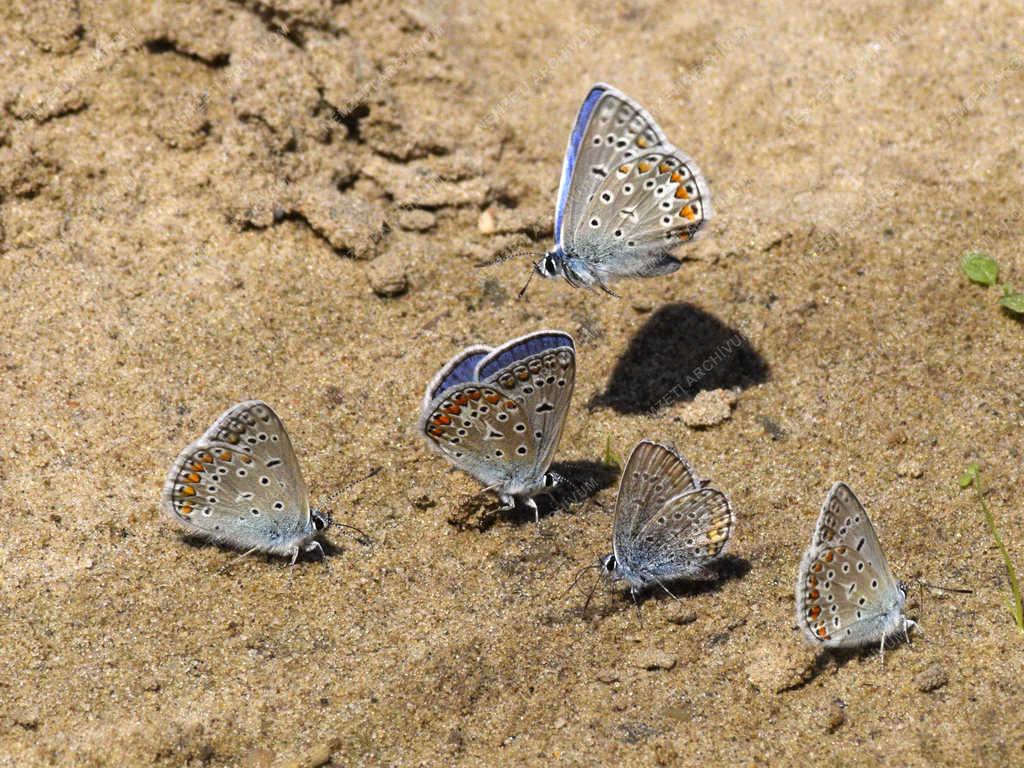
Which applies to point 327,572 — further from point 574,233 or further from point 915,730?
point 915,730

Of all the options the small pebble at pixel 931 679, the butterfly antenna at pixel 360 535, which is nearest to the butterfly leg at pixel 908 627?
the small pebble at pixel 931 679

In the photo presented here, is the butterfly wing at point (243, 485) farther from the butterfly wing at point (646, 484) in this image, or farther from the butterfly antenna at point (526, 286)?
the butterfly antenna at point (526, 286)

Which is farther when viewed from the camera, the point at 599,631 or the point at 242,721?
the point at 599,631

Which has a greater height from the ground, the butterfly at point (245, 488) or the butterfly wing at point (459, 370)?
the butterfly wing at point (459, 370)

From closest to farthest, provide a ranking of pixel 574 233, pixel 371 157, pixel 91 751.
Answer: pixel 91 751
pixel 574 233
pixel 371 157

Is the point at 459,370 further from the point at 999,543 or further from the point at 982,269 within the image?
the point at 982,269

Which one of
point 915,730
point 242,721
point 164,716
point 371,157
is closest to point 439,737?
point 242,721
